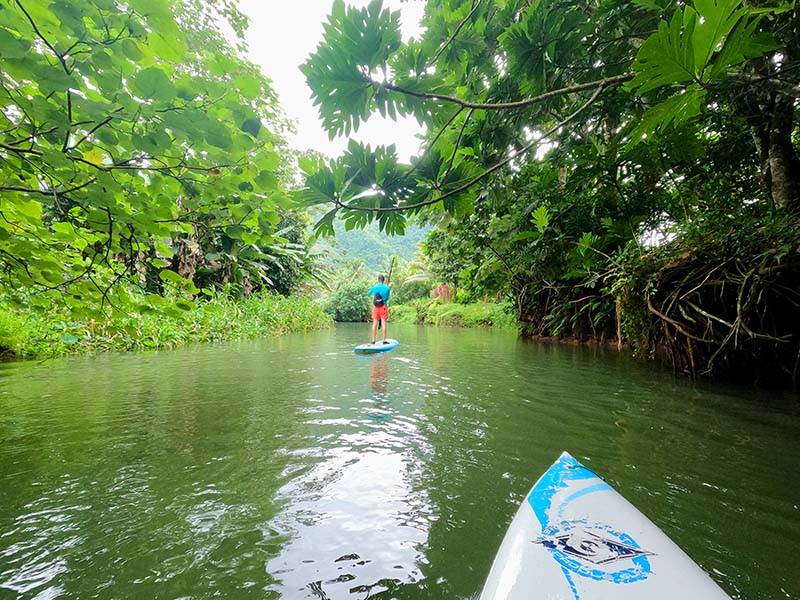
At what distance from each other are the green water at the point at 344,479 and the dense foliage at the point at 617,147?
1.11 m

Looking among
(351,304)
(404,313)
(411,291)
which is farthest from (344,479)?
(411,291)

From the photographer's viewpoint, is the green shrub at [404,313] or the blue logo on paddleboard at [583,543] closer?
the blue logo on paddleboard at [583,543]

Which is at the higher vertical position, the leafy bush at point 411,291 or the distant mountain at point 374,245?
the distant mountain at point 374,245

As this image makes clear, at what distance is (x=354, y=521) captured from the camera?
4.69 ft

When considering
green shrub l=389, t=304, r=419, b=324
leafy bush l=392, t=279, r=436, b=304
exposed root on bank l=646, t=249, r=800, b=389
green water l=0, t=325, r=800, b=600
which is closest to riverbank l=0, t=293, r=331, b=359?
green water l=0, t=325, r=800, b=600

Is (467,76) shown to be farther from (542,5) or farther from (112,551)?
(112,551)

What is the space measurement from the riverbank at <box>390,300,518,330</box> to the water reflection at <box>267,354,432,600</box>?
10.7 metres

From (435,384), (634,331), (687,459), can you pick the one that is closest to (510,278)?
(634,331)

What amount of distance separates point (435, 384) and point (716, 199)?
406 centimetres

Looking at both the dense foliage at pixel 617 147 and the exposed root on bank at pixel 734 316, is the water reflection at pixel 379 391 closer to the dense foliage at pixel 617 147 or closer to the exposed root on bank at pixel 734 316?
the dense foliage at pixel 617 147

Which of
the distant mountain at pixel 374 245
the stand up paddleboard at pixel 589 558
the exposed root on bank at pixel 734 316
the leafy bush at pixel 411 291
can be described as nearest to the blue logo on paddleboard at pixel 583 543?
the stand up paddleboard at pixel 589 558

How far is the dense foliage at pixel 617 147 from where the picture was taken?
1.08 meters

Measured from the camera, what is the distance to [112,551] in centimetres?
124

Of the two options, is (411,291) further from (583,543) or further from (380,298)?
(583,543)
